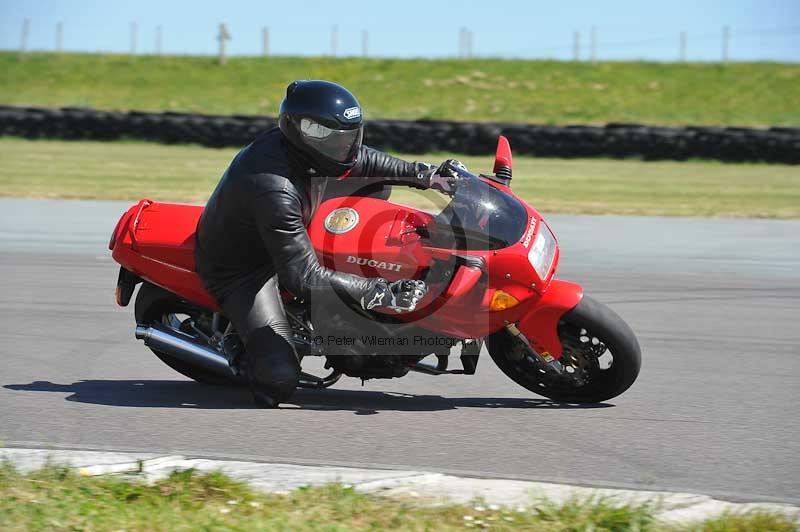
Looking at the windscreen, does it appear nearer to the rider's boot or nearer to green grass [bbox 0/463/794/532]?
the rider's boot

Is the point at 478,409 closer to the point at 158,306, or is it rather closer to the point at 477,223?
the point at 477,223

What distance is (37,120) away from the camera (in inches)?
931

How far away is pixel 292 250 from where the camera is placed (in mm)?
4965

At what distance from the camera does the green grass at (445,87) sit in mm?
33188

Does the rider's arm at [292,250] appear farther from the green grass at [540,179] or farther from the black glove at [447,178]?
the green grass at [540,179]

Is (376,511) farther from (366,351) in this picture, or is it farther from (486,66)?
(486,66)

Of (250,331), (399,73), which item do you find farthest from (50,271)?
(399,73)

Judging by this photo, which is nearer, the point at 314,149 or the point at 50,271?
the point at 314,149

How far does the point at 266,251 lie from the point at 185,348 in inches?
26.3

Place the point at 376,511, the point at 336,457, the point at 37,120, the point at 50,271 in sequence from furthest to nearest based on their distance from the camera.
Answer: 1. the point at 37,120
2. the point at 50,271
3. the point at 336,457
4. the point at 376,511

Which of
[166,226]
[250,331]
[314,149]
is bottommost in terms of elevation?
[250,331]

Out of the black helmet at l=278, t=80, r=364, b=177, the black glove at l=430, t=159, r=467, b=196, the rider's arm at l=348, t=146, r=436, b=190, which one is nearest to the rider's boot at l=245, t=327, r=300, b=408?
the black helmet at l=278, t=80, r=364, b=177

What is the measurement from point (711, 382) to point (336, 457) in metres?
2.43

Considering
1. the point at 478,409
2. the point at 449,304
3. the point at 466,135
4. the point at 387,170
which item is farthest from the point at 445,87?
the point at 449,304
